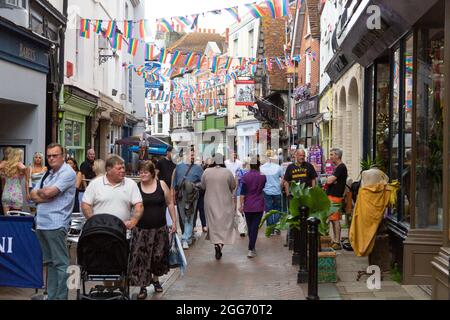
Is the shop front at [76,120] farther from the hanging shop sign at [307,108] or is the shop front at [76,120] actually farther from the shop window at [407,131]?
the shop window at [407,131]

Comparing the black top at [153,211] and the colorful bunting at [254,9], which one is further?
the colorful bunting at [254,9]

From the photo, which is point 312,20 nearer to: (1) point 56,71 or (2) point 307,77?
(2) point 307,77

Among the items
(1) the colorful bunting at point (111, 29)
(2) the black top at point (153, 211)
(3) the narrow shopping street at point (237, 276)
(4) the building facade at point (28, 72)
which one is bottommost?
(3) the narrow shopping street at point (237, 276)

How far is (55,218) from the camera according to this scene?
7.54 metres

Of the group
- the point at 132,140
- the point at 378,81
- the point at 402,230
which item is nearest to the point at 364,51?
the point at 378,81

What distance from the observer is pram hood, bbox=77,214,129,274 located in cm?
696

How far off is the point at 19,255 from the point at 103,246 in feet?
5.51

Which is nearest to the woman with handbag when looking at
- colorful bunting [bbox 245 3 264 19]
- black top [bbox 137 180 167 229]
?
black top [bbox 137 180 167 229]

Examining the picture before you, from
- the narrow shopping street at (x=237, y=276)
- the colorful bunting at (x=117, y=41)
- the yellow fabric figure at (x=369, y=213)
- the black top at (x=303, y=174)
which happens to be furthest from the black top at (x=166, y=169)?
the colorful bunting at (x=117, y=41)

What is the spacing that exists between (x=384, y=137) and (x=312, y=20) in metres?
17.0

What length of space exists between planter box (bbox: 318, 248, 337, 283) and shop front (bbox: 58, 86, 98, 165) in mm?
10629

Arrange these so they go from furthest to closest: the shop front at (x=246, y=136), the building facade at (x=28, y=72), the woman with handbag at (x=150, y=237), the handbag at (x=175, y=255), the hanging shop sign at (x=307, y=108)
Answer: the shop front at (x=246, y=136)
the hanging shop sign at (x=307, y=108)
the building facade at (x=28, y=72)
the handbag at (x=175, y=255)
the woman with handbag at (x=150, y=237)

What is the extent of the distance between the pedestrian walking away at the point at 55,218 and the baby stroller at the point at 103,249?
0.55m

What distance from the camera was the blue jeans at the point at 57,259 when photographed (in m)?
7.56
